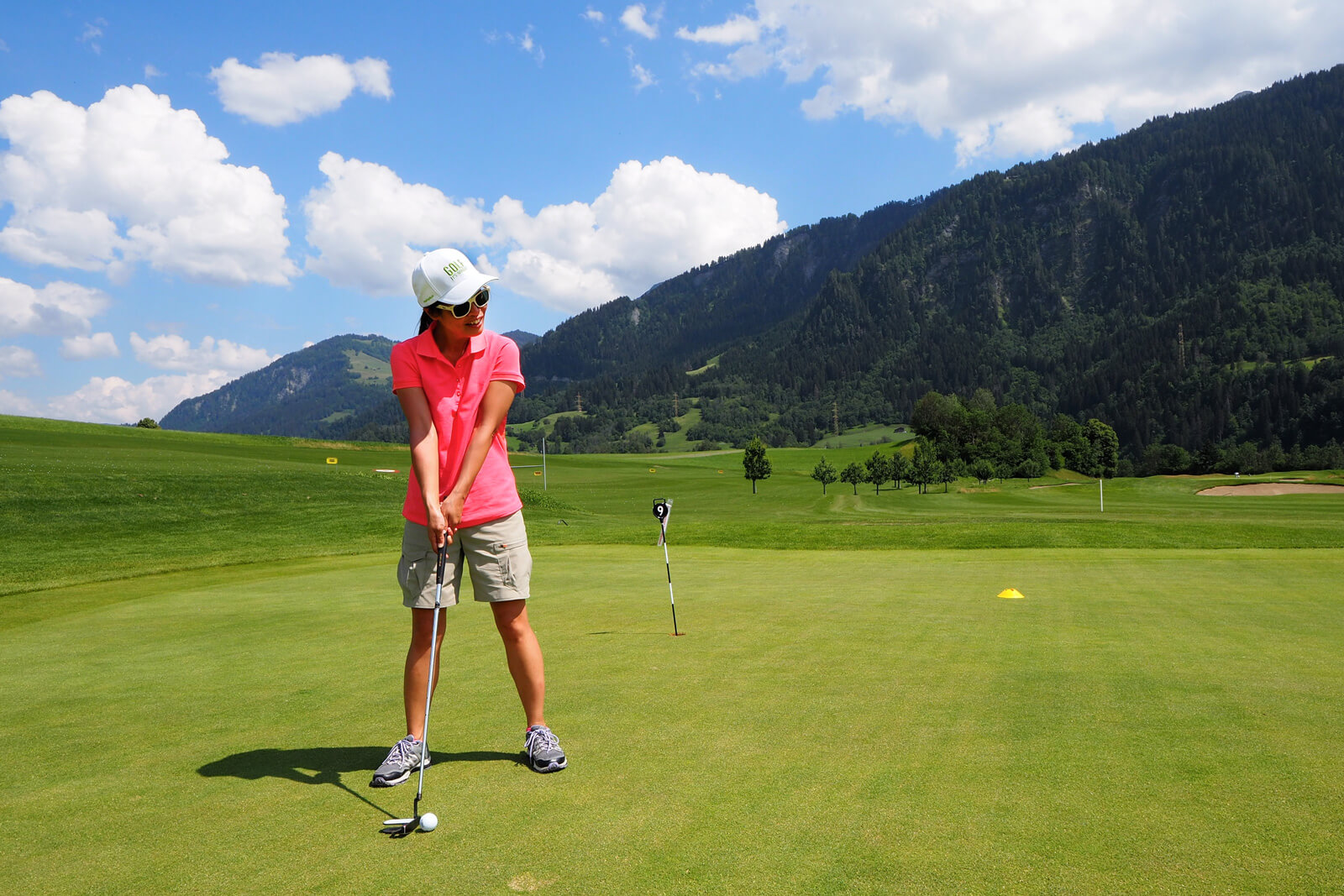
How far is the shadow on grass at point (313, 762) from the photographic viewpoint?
14.3 ft

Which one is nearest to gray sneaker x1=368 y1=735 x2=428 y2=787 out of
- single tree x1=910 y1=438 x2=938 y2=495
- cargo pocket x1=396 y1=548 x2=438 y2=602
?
cargo pocket x1=396 y1=548 x2=438 y2=602

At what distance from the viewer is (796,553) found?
805 inches

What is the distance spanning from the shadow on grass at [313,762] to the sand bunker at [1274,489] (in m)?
66.0

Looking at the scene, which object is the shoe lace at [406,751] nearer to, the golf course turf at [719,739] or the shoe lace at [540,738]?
the golf course turf at [719,739]

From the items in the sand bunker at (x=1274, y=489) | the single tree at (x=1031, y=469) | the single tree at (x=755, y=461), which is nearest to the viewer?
the sand bunker at (x=1274, y=489)

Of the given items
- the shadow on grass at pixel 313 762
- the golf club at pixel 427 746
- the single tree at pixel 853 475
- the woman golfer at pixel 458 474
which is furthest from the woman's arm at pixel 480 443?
the single tree at pixel 853 475

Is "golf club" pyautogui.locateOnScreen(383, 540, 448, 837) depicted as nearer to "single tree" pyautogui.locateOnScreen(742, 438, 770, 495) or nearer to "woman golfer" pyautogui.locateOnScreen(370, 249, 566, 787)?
"woman golfer" pyautogui.locateOnScreen(370, 249, 566, 787)

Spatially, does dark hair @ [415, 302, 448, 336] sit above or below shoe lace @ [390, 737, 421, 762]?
above

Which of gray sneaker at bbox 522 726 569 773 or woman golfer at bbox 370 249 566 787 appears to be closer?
gray sneaker at bbox 522 726 569 773

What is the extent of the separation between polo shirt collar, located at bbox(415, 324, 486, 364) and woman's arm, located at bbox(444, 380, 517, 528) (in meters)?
0.22

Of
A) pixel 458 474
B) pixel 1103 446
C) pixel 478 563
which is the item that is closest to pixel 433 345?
pixel 458 474

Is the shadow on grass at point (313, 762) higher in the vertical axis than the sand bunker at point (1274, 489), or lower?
higher

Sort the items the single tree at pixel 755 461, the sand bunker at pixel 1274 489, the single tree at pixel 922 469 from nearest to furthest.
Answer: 1. the sand bunker at pixel 1274 489
2. the single tree at pixel 922 469
3. the single tree at pixel 755 461

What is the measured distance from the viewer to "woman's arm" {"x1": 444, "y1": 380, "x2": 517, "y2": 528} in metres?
4.56
